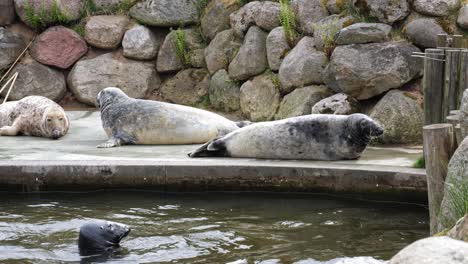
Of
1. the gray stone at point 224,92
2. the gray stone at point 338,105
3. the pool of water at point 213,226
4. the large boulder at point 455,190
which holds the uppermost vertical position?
the gray stone at point 224,92

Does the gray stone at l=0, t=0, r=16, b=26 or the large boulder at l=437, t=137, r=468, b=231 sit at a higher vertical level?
Result: the gray stone at l=0, t=0, r=16, b=26

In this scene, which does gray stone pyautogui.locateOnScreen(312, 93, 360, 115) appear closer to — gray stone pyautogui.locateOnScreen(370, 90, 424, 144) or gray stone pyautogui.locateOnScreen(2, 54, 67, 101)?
gray stone pyautogui.locateOnScreen(370, 90, 424, 144)

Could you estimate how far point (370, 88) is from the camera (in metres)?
10.2

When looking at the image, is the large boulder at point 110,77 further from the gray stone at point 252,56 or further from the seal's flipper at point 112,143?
the seal's flipper at point 112,143

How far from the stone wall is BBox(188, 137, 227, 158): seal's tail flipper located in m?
1.81

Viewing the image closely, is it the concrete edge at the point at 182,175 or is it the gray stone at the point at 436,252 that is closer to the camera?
the gray stone at the point at 436,252

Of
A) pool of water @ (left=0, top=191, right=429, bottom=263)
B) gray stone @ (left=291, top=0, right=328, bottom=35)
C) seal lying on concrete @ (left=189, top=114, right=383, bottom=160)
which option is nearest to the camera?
pool of water @ (left=0, top=191, right=429, bottom=263)

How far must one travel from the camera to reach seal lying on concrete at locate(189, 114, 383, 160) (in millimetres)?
8633

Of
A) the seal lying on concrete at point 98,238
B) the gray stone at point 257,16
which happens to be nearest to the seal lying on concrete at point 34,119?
the gray stone at point 257,16

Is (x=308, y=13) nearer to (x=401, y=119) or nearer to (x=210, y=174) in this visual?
(x=401, y=119)

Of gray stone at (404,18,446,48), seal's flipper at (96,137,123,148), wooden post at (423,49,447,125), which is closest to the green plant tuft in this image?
wooden post at (423,49,447,125)

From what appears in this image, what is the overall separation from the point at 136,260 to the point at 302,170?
7.97 ft

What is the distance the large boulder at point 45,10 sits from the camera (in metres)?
13.5

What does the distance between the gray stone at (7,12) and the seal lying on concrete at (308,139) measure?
599cm
